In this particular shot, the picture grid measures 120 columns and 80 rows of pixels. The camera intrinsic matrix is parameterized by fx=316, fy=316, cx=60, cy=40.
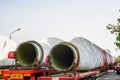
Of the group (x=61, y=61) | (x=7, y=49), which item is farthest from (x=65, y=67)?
(x=7, y=49)

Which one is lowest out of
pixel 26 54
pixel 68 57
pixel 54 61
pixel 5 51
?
pixel 54 61

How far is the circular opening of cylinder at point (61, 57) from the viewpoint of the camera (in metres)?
13.9

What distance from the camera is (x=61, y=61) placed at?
47.1 ft

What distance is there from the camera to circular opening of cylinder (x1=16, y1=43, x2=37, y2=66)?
1499cm

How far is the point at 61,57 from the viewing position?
14.6 meters

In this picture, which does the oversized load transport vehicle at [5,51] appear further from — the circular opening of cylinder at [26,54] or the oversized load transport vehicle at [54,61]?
the oversized load transport vehicle at [54,61]

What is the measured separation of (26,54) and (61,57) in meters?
1.93

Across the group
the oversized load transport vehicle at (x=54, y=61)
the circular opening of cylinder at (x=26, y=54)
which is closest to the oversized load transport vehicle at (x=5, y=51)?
the circular opening of cylinder at (x=26, y=54)

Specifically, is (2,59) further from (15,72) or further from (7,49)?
(15,72)

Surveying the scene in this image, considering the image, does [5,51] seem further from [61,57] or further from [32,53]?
[61,57]

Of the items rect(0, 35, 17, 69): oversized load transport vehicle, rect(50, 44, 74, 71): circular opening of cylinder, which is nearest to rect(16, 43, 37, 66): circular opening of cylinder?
rect(50, 44, 74, 71): circular opening of cylinder

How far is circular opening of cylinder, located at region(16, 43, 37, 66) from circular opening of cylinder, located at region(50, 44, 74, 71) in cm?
125

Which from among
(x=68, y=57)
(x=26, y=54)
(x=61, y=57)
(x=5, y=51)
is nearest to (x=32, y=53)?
(x=26, y=54)

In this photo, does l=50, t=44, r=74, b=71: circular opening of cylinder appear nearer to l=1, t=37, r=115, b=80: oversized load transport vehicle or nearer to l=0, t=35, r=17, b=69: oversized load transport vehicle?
l=1, t=37, r=115, b=80: oversized load transport vehicle
